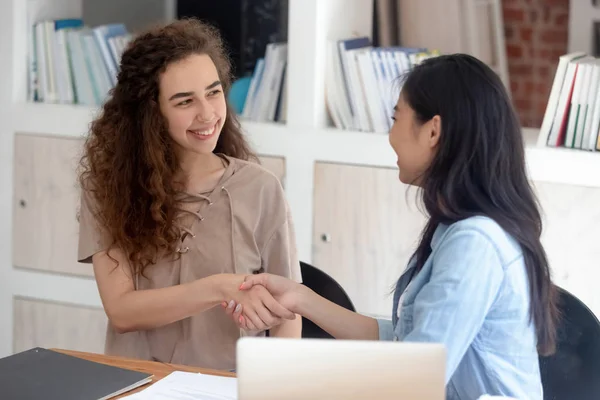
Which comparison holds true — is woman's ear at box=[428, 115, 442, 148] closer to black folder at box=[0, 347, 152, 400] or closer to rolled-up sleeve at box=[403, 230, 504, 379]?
rolled-up sleeve at box=[403, 230, 504, 379]

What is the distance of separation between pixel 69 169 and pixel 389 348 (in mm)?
2281

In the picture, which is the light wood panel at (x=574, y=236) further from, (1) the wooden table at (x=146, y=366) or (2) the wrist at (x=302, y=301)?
(1) the wooden table at (x=146, y=366)

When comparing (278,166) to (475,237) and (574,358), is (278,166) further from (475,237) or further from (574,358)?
(475,237)

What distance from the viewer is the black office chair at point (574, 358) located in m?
2.10

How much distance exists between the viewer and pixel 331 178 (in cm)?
302

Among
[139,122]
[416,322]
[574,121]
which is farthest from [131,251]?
[574,121]

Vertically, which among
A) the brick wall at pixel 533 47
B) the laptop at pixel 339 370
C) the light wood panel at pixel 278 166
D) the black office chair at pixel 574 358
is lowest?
the black office chair at pixel 574 358

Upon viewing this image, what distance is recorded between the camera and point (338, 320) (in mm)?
2008

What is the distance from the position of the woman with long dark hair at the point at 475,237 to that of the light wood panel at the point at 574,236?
1.02m

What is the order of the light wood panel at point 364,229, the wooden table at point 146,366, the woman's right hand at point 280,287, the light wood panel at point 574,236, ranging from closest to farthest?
the wooden table at point 146,366 → the woman's right hand at point 280,287 → the light wood panel at point 574,236 → the light wood panel at point 364,229

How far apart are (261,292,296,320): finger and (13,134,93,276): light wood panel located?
4.76ft

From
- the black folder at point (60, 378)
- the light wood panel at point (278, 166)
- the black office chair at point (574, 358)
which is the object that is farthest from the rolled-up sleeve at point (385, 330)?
the light wood panel at point (278, 166)

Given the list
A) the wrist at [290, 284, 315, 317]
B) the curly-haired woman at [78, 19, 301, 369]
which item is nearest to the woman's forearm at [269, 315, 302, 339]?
the curly-haired woman at [78, 19, 301, 369]

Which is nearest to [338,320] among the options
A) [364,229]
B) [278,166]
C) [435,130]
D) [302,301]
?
[302,301]
